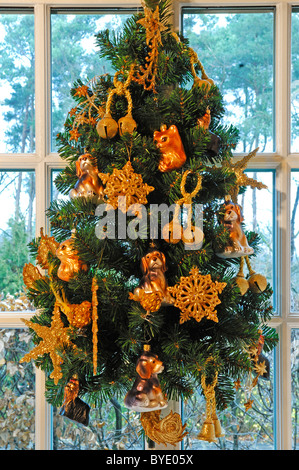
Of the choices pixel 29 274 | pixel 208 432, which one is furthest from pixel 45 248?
pixel 208 432

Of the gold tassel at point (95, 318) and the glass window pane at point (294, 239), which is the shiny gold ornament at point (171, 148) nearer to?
the gold tassel at point (95, 318)

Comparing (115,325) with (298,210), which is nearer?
(115,325)

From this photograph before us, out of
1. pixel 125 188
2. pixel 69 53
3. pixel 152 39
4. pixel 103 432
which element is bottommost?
pixel 103 432

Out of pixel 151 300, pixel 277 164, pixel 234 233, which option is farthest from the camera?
Result: pixel 277 164

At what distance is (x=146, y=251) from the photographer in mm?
825

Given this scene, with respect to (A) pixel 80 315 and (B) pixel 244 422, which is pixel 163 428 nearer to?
(A) pixel 80 315

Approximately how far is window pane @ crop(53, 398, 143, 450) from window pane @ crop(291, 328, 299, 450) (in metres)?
0.43

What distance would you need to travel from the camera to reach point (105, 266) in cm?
82

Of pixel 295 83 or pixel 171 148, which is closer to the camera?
pixel 171 148

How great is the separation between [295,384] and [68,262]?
0.76 meters

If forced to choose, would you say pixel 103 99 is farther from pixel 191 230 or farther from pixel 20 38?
pixel 20 38

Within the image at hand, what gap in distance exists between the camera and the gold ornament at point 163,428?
0.86 metres

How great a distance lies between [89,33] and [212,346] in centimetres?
91
